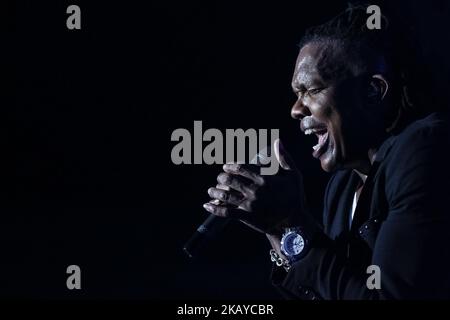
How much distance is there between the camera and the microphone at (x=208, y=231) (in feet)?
4.94

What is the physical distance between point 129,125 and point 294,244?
1603mm

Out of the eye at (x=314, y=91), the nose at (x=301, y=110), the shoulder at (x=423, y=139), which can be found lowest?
the shoulder at (x=423, y=139)

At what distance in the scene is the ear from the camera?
5.18 feet

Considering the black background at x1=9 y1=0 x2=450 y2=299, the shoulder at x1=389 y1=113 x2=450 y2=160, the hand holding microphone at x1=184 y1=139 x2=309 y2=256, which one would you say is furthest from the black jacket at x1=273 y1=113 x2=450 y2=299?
the black background at x1=9 y1=0 x2=450 y2=299

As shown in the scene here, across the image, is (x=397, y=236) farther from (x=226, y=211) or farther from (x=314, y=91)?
(x=314, y=91)

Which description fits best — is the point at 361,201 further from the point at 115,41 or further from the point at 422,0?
the point at 115,41

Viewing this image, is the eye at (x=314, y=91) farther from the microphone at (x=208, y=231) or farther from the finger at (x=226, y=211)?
the finger at (x=226, y=211)

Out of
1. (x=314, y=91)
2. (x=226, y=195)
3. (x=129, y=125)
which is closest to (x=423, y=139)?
(x=314, y=91)

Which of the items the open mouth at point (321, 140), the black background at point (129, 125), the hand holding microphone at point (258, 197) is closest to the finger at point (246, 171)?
the hand holding microphone at point (258, 197)

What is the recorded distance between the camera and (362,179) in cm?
182

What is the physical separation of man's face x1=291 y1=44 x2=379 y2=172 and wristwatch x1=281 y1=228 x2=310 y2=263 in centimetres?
29

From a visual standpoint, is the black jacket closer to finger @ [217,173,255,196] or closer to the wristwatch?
the wristwatch
